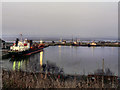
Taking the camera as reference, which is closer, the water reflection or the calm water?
the water reflection

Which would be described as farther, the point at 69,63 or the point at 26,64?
the point at 69,63

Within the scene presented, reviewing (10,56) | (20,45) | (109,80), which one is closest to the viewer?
(109,80)

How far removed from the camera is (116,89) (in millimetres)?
3361

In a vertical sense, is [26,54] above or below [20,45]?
below

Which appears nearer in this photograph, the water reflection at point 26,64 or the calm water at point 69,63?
the water reflection at point 26,64

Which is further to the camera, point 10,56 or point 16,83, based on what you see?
point 10,56

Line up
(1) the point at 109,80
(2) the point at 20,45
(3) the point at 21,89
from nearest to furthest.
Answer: (3) the point at 21,89
(1) the point at 109,80
(2) the point at 20,45

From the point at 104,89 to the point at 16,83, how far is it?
2.39 m

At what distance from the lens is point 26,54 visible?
501 inches

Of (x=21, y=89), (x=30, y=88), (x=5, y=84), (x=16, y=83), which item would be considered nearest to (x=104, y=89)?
(x=30, y=88)

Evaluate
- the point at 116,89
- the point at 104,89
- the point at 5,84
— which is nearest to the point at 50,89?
the point at 5,84

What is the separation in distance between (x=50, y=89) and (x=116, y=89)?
1798mm

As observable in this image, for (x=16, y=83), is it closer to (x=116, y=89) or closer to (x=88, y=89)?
(x=88, y=89)

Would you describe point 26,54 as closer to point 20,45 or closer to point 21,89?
point 20,45
